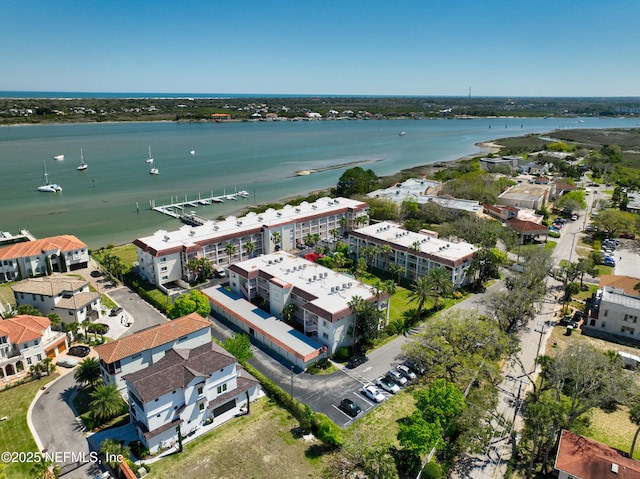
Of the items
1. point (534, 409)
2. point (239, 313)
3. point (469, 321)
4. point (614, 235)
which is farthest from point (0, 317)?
point (614, 235)

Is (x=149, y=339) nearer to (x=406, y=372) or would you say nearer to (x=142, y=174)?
(x=406, y=372)

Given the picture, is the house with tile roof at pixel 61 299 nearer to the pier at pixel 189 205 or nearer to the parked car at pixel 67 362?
the parked car at pixel 67 362

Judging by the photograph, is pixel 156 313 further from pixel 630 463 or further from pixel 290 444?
pixel 630 463

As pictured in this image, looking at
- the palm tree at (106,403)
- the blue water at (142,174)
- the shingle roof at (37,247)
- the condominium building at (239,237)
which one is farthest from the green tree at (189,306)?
the blue water at (142,174)

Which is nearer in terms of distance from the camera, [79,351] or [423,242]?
[79,351]

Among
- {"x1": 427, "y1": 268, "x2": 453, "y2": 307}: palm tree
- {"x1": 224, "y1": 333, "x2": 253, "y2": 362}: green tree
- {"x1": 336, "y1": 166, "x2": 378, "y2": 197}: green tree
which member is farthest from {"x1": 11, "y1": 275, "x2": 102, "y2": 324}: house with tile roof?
{"x1": 336, "y1": 166, "x2": 378, "y2": 197}: green tree

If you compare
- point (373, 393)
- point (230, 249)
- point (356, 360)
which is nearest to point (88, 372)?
point (356, 360)

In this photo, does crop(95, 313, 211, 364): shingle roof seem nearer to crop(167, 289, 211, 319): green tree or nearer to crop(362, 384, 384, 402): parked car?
crop(167, 289, 211, 319): green tree
